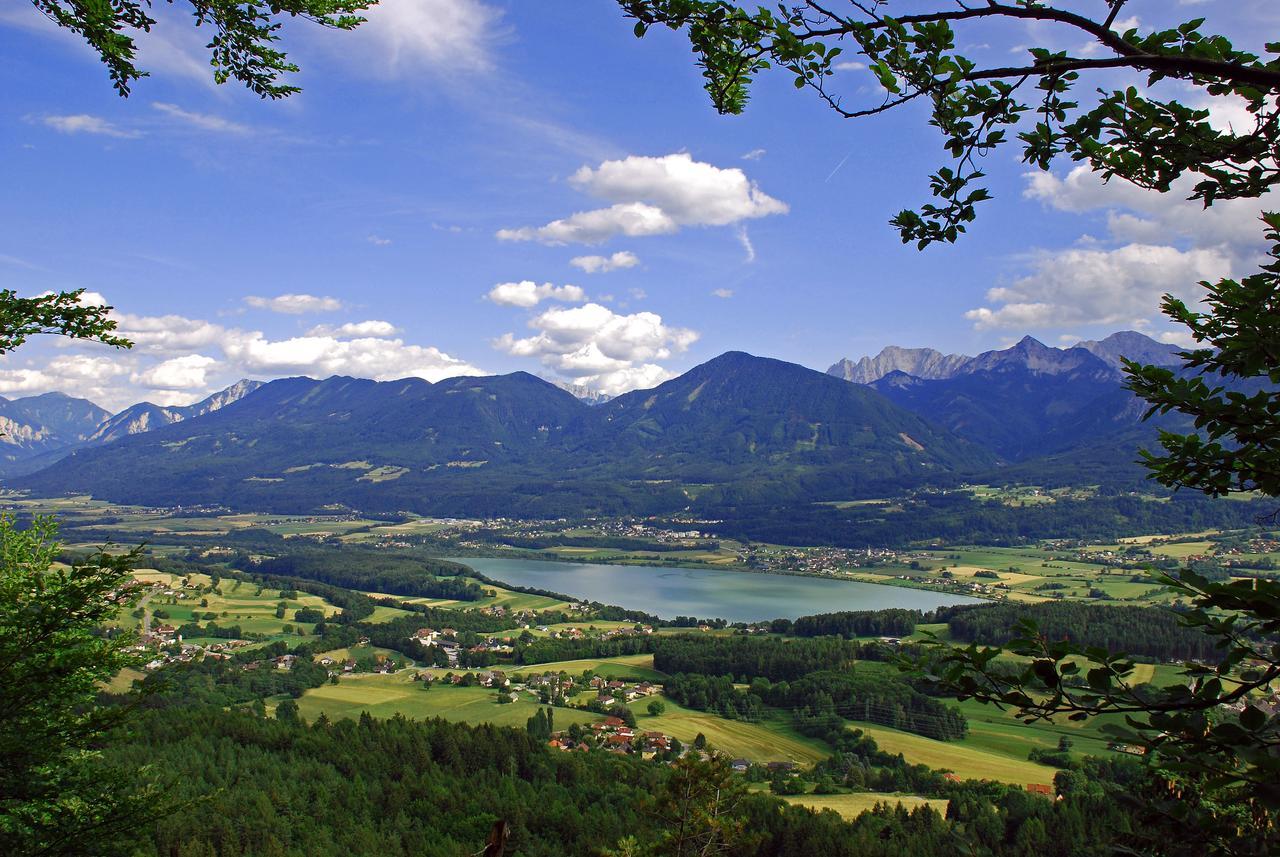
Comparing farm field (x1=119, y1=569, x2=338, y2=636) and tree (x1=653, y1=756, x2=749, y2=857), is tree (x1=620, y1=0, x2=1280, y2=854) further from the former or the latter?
farm field (x1=119, y1=569, x2=338, y2=636)

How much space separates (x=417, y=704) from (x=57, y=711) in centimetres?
3788

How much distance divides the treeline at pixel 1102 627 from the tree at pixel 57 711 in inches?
1563

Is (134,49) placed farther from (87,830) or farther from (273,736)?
(273,736)

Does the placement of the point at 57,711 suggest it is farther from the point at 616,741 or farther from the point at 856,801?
the point at 616,741

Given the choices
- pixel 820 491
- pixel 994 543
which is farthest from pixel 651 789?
pixel 820 491

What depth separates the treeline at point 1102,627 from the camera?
4234 centimetres

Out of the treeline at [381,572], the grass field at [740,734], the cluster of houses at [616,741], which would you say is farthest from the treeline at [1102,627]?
the treeline at [381,572]

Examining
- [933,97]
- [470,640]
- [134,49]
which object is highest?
[134,49]

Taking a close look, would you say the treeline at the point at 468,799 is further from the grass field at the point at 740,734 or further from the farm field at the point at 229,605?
the farm field at the point at 229,605

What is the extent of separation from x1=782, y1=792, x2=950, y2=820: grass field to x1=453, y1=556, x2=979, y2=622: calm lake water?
35.9 meters

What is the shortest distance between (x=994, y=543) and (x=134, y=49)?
126m

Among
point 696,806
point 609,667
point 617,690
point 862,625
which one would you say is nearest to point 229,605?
point 609,667

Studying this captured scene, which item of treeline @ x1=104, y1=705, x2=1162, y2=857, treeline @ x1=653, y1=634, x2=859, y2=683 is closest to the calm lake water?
treeline @ x1=653, y1=634, x2=859, y2=683

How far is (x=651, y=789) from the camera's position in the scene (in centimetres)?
2580
